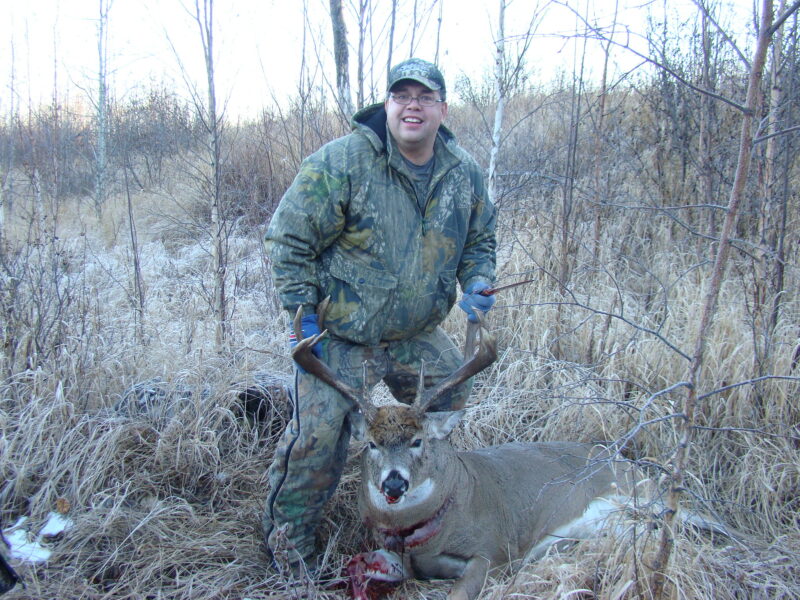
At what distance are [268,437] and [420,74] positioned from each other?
8.40 feet

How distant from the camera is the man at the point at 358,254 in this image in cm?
316

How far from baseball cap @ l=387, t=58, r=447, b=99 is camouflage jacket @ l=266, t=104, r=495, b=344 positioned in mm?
244

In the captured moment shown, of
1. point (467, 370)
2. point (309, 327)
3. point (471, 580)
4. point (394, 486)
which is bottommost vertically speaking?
point (471, 580)

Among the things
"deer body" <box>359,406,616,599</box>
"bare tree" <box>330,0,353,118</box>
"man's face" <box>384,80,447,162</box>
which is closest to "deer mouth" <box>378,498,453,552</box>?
"deer body" <box>359,406,616,599</box>

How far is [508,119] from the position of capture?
40.8 feet

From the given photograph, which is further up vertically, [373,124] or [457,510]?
[373,124]

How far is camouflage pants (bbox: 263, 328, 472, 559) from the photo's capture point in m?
3.23

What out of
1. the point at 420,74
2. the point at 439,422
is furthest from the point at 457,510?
the point at 420,74

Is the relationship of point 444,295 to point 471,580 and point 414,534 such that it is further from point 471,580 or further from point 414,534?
point 471,580

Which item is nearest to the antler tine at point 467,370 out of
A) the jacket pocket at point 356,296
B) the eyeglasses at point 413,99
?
the jacket pocket at point 356,296

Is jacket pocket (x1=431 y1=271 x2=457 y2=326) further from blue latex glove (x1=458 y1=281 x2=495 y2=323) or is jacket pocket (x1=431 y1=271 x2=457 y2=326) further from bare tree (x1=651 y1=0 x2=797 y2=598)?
bare tree (x1=651 y1=0 x2=797 y2=598)

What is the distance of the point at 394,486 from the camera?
302 centimetres

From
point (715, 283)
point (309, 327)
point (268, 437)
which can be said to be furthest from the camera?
point (268, 437)

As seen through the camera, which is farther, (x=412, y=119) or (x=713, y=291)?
(x=412, y=119)
